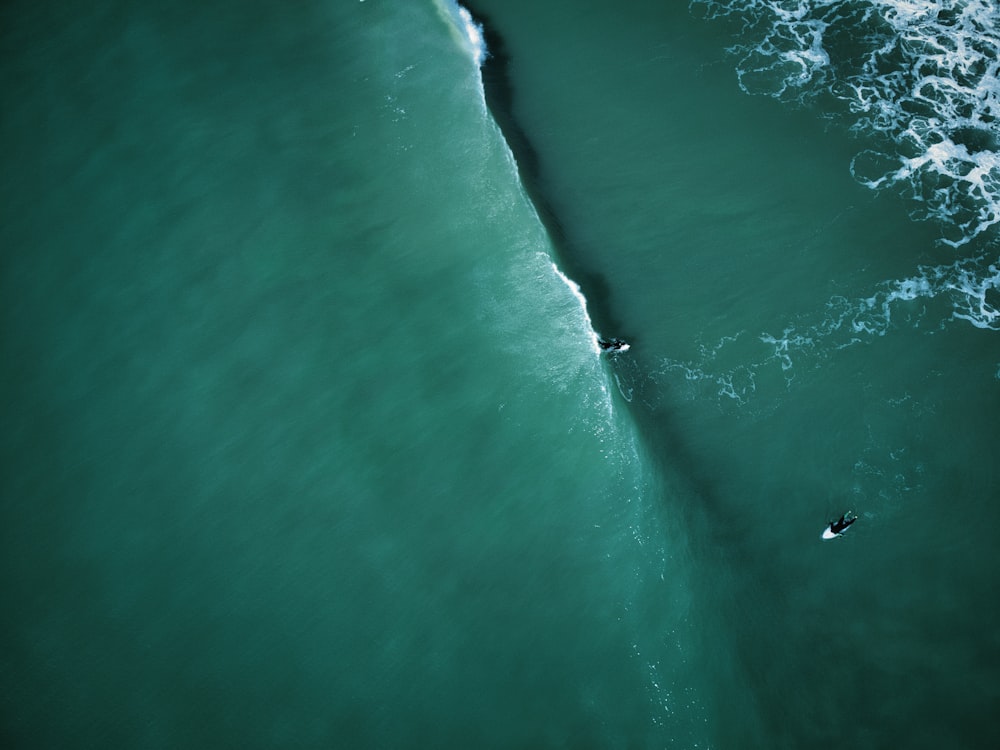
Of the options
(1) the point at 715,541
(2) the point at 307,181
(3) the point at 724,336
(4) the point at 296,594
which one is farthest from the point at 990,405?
(2) the point at 307,181

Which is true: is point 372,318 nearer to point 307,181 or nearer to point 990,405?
point 307,181

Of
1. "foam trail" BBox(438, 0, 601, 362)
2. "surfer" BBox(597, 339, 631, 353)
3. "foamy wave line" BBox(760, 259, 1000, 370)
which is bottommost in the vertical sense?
"foamy wave line" BBox(760, 259, 1000, 370)

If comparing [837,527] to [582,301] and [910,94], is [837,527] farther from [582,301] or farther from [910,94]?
[910,94]

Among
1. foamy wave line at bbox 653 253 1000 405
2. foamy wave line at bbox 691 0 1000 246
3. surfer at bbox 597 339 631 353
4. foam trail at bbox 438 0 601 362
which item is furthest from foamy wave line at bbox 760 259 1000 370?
foam trail at bbox 438 0 601 362

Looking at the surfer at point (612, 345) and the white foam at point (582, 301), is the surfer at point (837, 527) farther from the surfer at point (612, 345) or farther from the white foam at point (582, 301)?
the white foam at point (582, 301)

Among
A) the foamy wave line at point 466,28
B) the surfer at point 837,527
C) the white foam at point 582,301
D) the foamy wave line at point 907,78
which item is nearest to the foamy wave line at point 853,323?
the foamy wave line at point 907,78

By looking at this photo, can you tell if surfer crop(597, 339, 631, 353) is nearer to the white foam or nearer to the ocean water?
the white foam
